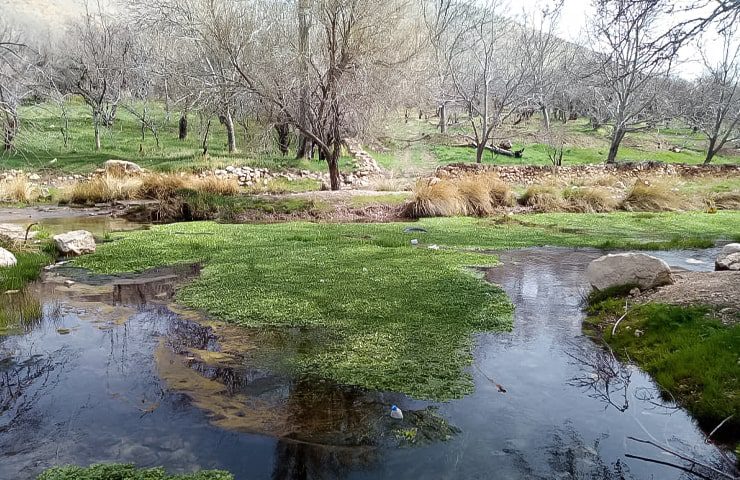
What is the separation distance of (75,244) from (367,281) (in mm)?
5753

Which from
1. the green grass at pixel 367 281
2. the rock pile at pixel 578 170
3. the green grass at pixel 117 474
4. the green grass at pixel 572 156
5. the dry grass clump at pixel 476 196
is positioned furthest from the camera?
the green grass at pixel 572 156

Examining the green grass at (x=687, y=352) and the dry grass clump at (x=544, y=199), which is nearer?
the green grass at (x=687, y=352)

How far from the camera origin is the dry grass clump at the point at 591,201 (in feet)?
52.7

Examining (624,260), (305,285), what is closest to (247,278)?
(305,285)

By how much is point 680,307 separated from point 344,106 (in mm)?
12545

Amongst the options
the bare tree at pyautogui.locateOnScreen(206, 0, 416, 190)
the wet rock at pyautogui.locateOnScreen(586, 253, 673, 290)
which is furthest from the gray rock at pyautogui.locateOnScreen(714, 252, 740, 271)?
the bare tree at pyautogui.locateOnScreen(206, 0, 416, 190)

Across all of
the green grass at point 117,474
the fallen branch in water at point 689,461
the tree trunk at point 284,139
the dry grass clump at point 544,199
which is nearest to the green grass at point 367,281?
the fallen branch in water at point 689,461

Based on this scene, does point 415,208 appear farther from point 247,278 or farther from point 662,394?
point 662,394

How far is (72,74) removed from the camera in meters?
32.1

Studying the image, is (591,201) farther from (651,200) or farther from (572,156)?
(572,156)

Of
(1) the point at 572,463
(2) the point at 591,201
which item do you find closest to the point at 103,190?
(2) the point at 591,201

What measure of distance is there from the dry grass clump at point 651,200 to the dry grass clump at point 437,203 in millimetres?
5408

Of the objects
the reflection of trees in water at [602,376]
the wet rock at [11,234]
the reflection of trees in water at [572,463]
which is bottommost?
the reflection of trees in water at [572,463]

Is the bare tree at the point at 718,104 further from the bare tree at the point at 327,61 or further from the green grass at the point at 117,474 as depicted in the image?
the green grass at the point at 117,474
